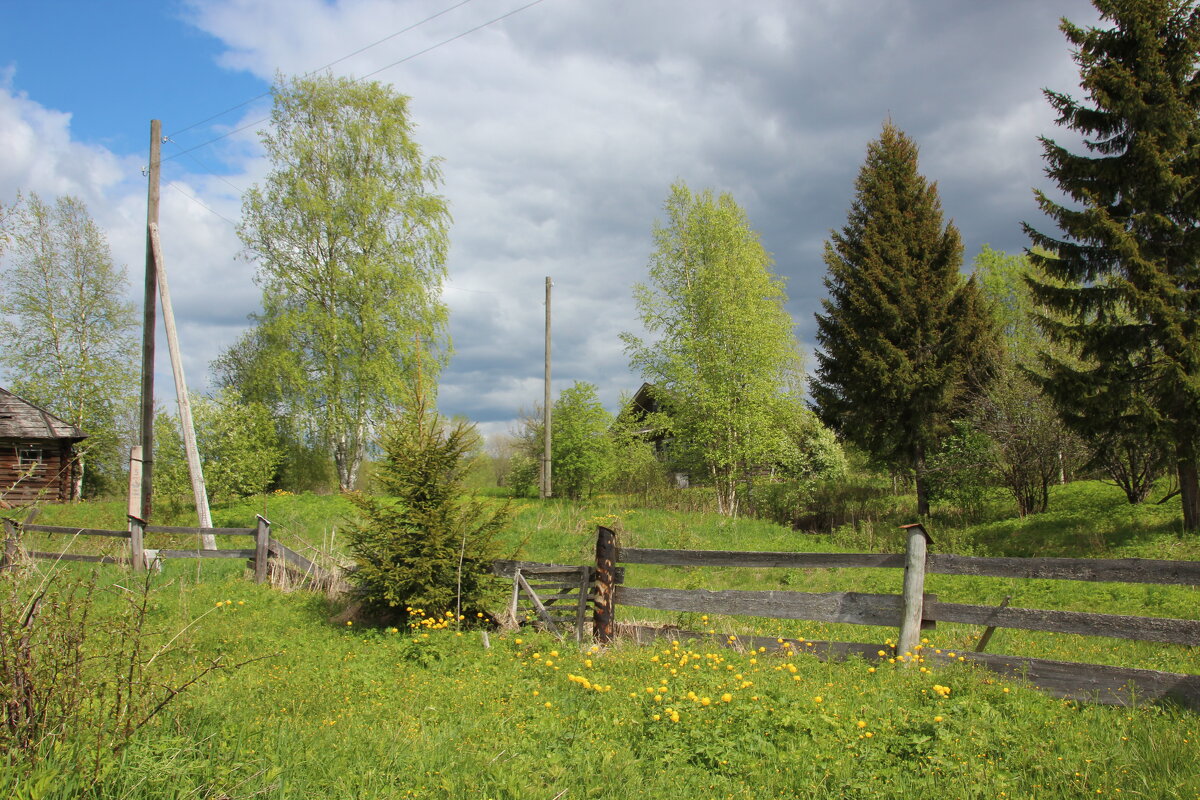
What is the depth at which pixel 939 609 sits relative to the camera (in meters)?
6.09

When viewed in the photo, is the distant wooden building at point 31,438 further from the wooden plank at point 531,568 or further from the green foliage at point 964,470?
the green foliage at point 964,470

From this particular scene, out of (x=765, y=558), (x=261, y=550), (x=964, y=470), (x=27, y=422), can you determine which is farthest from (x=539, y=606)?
(x=27, y=422)

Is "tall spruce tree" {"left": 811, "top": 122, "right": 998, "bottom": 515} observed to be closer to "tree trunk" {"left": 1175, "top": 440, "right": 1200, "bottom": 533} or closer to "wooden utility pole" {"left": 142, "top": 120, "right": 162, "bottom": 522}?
"tree trunk" {"left": 1175, "top": 440, "right": 1200, "bottom": 533}

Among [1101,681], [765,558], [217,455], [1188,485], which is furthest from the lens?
[217,455]

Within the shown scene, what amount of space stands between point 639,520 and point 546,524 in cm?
264

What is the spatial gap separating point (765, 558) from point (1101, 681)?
9.12 feet

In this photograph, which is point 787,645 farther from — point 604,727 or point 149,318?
point 149,318

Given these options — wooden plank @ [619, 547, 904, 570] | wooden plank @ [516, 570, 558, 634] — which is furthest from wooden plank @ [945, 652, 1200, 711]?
wooden plank @ [516, 570, 558, 634]

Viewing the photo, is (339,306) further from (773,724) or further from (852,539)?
(773,724)

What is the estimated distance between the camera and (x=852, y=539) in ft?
59.7

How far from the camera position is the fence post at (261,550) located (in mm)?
11836

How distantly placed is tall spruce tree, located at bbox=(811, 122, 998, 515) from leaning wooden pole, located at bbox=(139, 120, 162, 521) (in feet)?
58.4

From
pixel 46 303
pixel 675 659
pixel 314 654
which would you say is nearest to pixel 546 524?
pixel 314 654

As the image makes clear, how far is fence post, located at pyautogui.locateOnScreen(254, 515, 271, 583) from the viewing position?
1184 cm
